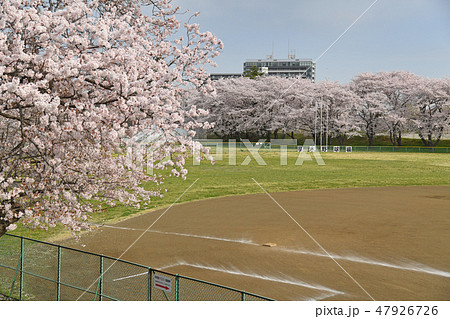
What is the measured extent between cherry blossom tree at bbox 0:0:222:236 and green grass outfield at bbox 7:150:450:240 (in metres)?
10.3

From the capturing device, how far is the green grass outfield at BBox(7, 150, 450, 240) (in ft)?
101

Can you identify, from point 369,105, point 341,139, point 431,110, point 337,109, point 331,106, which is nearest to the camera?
point 431,110

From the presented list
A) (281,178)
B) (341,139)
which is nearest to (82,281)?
(281,178)

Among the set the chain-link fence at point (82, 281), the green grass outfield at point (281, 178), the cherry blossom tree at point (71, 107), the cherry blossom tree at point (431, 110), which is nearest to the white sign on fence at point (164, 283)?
the chain-link fence at point (82, 281)

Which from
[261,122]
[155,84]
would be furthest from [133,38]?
[261,122]

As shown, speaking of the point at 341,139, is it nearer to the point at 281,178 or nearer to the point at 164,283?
the point at 281,178

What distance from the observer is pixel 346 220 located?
25.2 meters

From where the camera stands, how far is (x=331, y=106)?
95.8 meters

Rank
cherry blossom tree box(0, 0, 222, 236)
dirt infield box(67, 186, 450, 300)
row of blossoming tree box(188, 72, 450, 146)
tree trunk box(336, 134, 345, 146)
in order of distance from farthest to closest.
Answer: tree trunk box(336, 134, 345, 146) → row of blossoming tree box(188, 72, 450, 146) → dirt infield box(67, 186, 450, 300) → cherry blossom tree box(0, 0, 222, 236)

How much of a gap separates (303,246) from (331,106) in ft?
263

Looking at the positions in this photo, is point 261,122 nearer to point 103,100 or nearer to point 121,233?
point 121,233

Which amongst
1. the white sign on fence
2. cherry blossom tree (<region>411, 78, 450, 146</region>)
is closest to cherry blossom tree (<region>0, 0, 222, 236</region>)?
the white sign on fence

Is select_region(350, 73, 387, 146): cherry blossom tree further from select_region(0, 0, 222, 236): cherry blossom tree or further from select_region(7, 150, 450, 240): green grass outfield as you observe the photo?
select_region(0, 0, 222, 236): cherry blossom tree

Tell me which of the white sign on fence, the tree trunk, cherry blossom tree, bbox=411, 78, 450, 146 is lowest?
the white sign on fence
